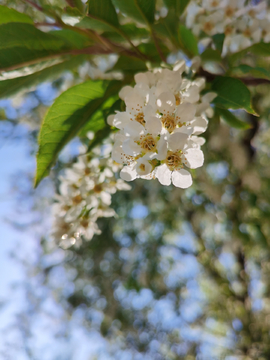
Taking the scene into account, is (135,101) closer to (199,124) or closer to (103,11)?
(199,124)

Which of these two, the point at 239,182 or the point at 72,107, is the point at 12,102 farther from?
the point at 239,182

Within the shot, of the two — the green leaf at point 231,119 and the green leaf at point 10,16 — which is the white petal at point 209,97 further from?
the green leaf at point 10,16

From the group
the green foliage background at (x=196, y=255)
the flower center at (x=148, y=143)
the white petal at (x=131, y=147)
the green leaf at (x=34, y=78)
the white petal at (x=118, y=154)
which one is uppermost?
the green leaf at (x=34, y=78)

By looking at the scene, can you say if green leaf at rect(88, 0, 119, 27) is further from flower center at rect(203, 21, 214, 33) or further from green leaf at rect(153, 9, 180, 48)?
flower center at rect(203, 21, 214, 33)

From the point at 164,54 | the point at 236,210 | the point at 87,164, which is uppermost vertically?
the point at 164,54

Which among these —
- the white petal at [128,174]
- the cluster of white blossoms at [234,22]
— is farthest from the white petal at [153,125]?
the cluster of white blossoms at [234,22]

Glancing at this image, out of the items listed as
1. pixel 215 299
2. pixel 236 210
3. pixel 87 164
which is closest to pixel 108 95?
pixel 87 164
